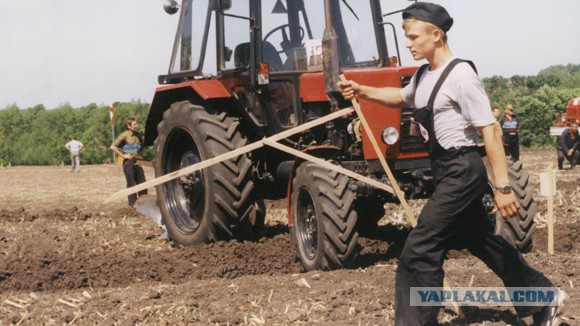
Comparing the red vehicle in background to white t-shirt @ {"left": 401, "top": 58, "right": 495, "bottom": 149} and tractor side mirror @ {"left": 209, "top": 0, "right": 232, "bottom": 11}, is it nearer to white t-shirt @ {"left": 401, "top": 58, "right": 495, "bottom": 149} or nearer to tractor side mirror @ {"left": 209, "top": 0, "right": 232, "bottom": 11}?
tractor side mirror @ {"left": 209, "top": 0, "right": 232, "bottom": 11}

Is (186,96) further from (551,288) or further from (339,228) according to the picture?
(551,288)

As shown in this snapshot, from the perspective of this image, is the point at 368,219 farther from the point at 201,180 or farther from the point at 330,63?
the point at 330,63

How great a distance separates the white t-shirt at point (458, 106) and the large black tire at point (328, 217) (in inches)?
79.4

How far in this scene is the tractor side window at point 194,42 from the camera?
342 inches

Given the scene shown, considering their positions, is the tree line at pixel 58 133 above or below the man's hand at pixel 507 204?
below

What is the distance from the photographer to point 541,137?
3794cm

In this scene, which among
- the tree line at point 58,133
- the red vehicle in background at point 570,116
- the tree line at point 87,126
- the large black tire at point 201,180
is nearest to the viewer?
the large black tire at point 201,180

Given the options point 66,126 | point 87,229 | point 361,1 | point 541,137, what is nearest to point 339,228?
point 361,1

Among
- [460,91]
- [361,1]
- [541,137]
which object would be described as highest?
[361,1]

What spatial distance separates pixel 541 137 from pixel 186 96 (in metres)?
31.1

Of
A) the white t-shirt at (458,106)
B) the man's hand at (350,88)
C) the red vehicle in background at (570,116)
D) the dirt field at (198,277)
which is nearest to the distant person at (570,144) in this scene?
the red vehicle in background at (570,116)

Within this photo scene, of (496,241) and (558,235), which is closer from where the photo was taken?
(496,241)

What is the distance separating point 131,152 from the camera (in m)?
13.2

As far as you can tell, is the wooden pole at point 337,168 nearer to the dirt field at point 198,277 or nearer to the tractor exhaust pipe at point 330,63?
the tractor exhaust pipe at point 330,63
